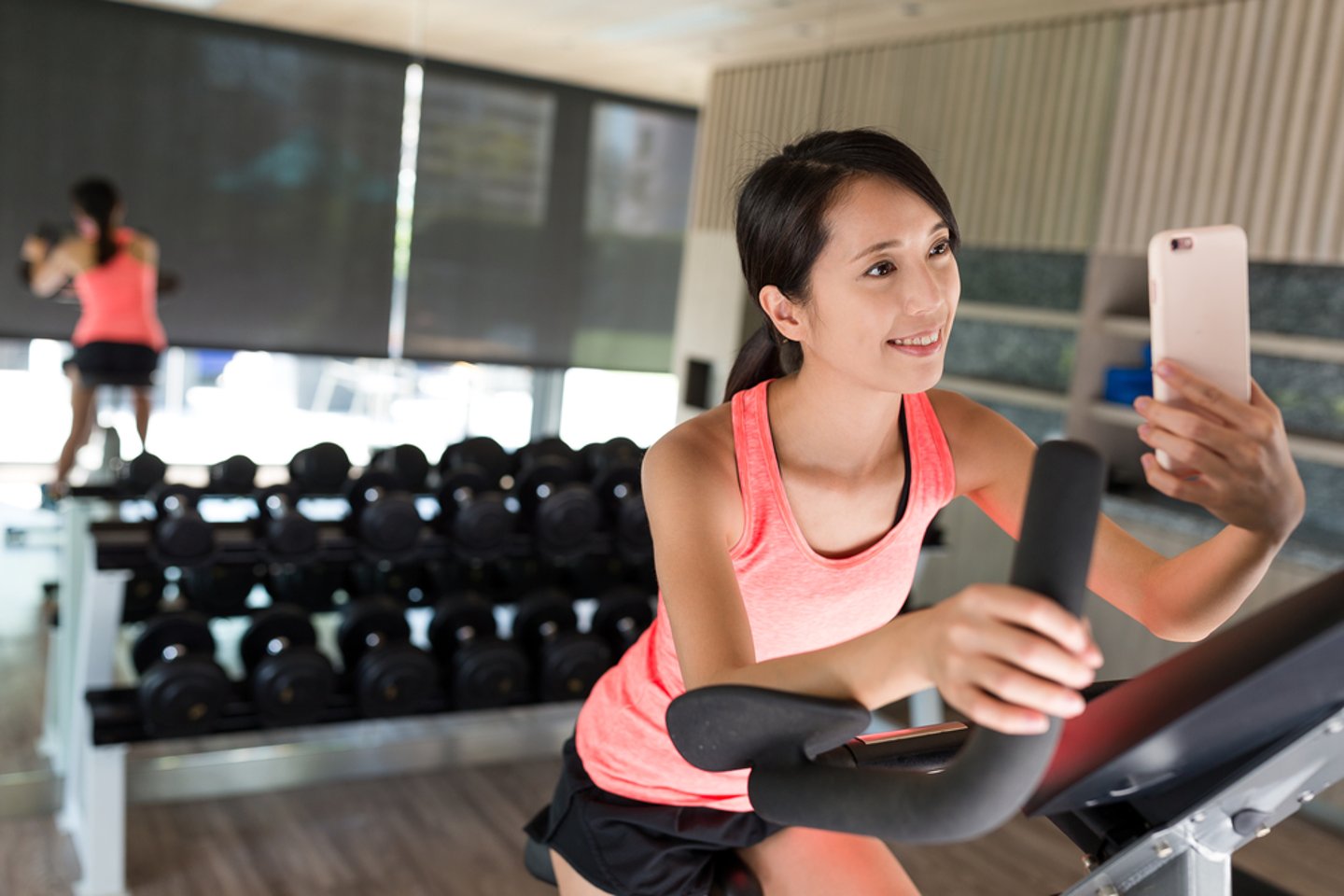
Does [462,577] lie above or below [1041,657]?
below

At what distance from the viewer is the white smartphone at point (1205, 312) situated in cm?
84

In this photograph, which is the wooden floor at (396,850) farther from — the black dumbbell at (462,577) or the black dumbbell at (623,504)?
the black dumbbell at (623,504)

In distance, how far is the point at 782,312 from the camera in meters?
1.08

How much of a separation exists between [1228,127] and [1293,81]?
0.22 meters

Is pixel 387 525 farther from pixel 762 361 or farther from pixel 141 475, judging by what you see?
pixel 762 361

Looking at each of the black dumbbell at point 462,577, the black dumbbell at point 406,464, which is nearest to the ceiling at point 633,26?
the black dumbbell at point 406,464

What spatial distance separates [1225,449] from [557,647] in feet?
7.23

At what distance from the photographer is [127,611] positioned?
9.20 feet

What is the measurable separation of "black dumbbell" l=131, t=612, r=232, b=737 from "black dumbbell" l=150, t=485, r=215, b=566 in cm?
14

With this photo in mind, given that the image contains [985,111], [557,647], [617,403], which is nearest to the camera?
[557,647]

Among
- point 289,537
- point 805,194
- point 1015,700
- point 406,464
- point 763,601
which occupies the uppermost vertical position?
point 805,194

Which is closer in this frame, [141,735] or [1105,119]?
[141,735]

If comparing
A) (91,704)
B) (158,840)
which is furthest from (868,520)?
(158,840)

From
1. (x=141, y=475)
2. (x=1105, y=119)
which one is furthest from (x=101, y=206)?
(x=1105, y=119)
